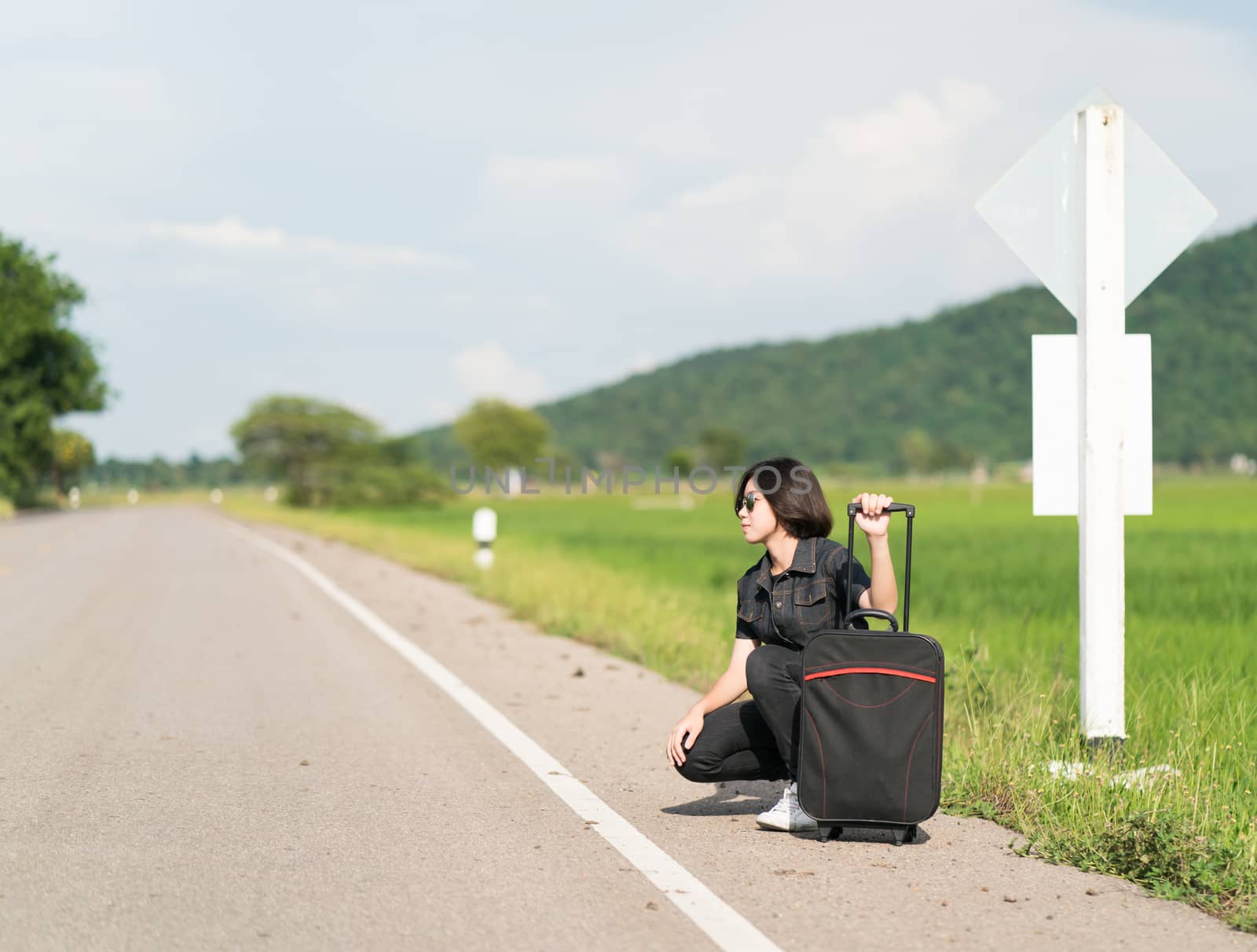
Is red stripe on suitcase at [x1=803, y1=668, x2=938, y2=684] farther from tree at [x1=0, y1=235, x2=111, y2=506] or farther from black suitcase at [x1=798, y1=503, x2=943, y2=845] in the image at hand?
tree at [x1=0, y1=235, x2=111, y2=506]

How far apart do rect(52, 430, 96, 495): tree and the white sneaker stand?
8975 centimetres

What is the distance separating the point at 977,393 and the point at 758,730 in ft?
570

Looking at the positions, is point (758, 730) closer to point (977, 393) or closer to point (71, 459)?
point (71, 459)

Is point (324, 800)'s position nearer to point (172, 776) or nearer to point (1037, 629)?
point (172, 776)

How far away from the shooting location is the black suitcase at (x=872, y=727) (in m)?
4.82

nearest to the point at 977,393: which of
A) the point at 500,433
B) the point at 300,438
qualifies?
the point at 500,433

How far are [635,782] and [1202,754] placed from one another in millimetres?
2553

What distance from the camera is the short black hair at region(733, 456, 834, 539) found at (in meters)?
5.21

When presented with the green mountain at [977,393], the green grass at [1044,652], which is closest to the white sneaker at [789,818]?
the green grass at [1044,652]

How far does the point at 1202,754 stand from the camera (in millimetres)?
5617

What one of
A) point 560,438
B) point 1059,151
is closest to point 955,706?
point 1059,151

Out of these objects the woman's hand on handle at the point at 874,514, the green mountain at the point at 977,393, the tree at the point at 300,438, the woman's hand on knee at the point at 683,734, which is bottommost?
the woman's hand on knee at the point at 683,734

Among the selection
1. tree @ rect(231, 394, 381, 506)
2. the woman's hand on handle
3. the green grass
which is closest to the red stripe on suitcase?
the woman's hand on handle

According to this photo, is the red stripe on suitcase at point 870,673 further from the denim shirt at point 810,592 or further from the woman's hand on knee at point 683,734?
the woman's hand on knee at point 683,734
